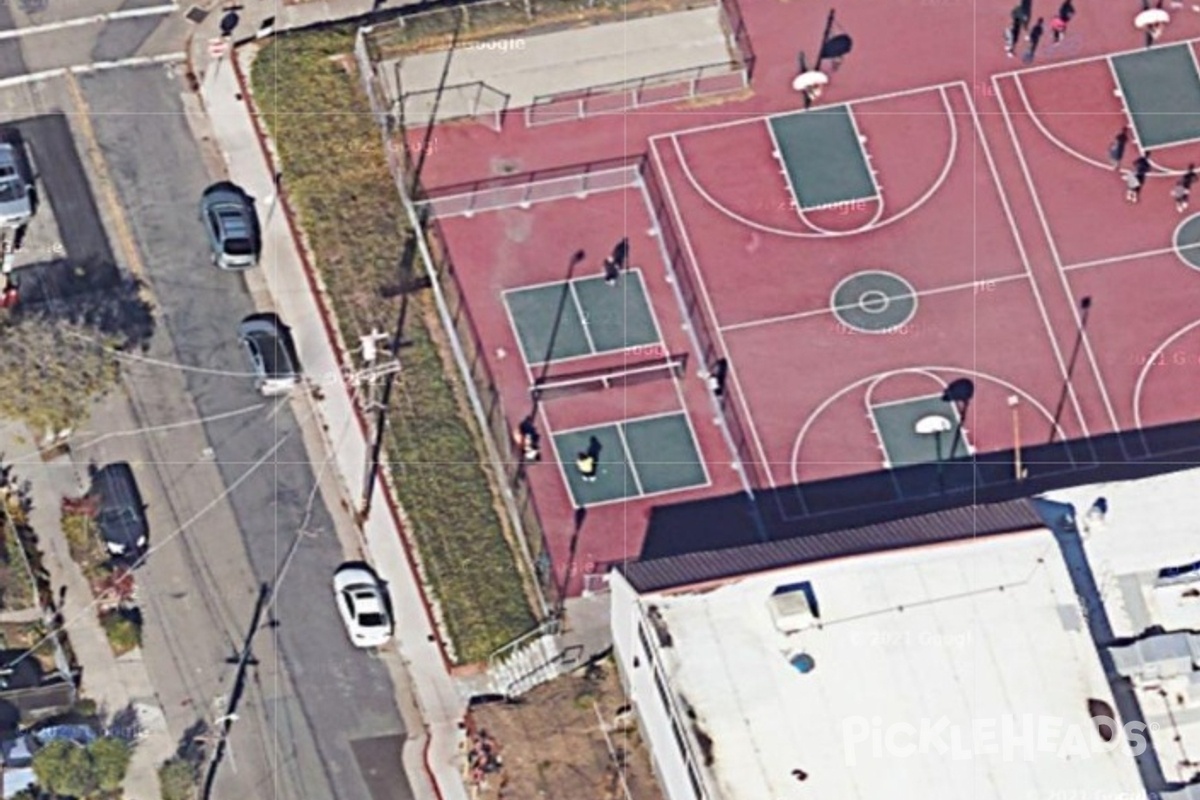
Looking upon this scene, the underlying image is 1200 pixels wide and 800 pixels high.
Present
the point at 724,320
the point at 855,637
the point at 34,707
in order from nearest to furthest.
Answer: the point at 855,637 < the point at 34,707 < the point at 724,320

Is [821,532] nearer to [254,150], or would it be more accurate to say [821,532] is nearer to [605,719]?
[605,719]

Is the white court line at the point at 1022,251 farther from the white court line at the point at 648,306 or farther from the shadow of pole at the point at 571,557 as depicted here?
the shadow of pole at the point at 571,557

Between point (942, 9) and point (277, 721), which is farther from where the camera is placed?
point (942, 9)

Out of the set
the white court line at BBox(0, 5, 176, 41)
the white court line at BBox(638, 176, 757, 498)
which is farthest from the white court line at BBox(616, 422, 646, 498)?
the white court line at BBox(0, 5, 176, 41)

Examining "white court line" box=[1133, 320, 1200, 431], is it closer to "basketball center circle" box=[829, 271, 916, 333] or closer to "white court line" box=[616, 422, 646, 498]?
"basketball center circle" box=[829, 271, 916, 333]

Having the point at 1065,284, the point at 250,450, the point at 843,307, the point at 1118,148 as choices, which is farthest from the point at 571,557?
the point at 1118,148

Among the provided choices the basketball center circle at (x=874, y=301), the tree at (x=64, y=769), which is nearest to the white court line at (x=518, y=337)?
the basketball center circle at (x=874, y=301)

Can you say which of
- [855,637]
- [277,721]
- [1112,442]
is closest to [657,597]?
[855,637]
